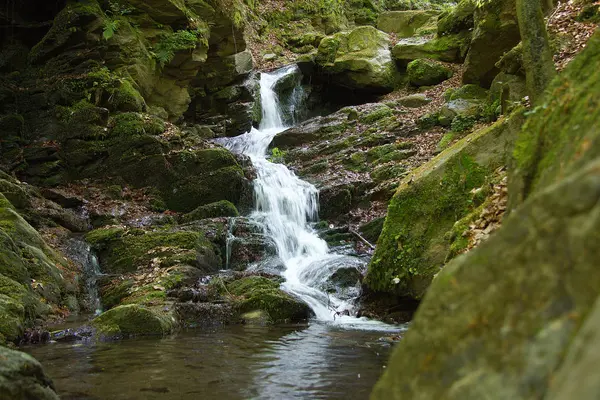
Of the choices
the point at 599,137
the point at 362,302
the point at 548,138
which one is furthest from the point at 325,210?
the point at 599,137

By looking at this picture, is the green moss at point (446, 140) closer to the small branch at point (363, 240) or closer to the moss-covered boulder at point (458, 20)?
the small branch at point (363, 240)

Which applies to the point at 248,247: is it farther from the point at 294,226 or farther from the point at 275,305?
the point at 275,305

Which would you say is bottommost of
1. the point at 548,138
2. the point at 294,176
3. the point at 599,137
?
the point at 599,137

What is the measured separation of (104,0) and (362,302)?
1327 cm

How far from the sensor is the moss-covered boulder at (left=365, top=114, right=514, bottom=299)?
311 inches

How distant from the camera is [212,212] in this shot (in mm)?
13609

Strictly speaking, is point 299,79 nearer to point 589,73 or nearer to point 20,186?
point 20,186

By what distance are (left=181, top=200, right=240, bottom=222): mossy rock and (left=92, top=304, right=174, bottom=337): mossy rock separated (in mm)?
6034

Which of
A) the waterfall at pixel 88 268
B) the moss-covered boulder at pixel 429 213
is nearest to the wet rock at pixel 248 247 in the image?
the waterfall at pixel 88 268

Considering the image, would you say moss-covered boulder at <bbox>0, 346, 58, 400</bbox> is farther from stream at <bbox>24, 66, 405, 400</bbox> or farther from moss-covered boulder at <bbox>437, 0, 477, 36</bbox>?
moss-covered boulder at <bbox>437, 0, 477, 36</bbox>

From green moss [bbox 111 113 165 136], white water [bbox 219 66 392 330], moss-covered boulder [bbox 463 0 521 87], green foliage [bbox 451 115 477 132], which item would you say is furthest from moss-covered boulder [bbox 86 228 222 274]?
moss-covered boulder [bbox 463 0 521 87]

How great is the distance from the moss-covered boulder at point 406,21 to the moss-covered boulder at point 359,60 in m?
4.67

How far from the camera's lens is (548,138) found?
123 inches

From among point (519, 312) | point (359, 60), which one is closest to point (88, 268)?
point (519, 312)
